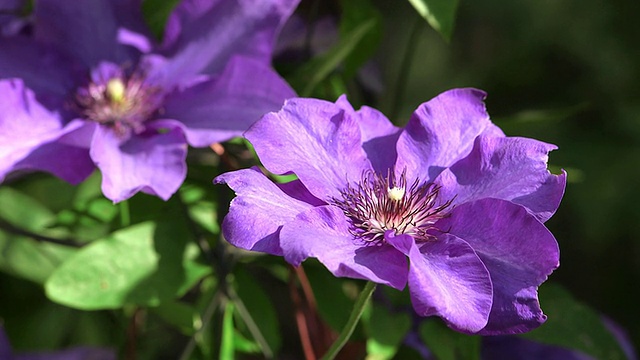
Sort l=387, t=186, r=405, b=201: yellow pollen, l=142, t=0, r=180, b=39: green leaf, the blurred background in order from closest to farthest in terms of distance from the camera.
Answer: l=387, t=186, r=405, b=201: yellow pollen, l=142, t=0, r=180, b=39: green leaf, the blurred background

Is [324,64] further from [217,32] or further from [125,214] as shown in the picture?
[125,214]

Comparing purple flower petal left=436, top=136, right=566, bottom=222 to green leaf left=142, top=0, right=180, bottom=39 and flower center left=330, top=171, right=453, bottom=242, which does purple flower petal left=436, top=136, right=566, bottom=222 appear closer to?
flower center left=330, top=171, right=453, bottom=242

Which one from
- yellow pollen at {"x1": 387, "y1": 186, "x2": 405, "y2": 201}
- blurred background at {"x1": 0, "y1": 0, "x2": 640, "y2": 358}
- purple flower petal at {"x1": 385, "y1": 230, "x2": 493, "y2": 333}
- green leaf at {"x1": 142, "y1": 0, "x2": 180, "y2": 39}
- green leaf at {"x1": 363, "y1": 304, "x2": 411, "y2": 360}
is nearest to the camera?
purple flower petal at {"x1": 385, "y1": 230, "x2": 493, "y2": 333}

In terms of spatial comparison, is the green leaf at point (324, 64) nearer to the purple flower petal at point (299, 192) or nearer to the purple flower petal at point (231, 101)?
the purple flower petal at point (231, 101)

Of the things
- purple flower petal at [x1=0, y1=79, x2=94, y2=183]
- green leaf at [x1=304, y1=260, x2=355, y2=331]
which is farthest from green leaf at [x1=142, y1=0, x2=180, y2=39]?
green leaf at [x1=304, y1=260, x2=355, y2=331]

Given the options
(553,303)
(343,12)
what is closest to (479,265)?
(553,303)
